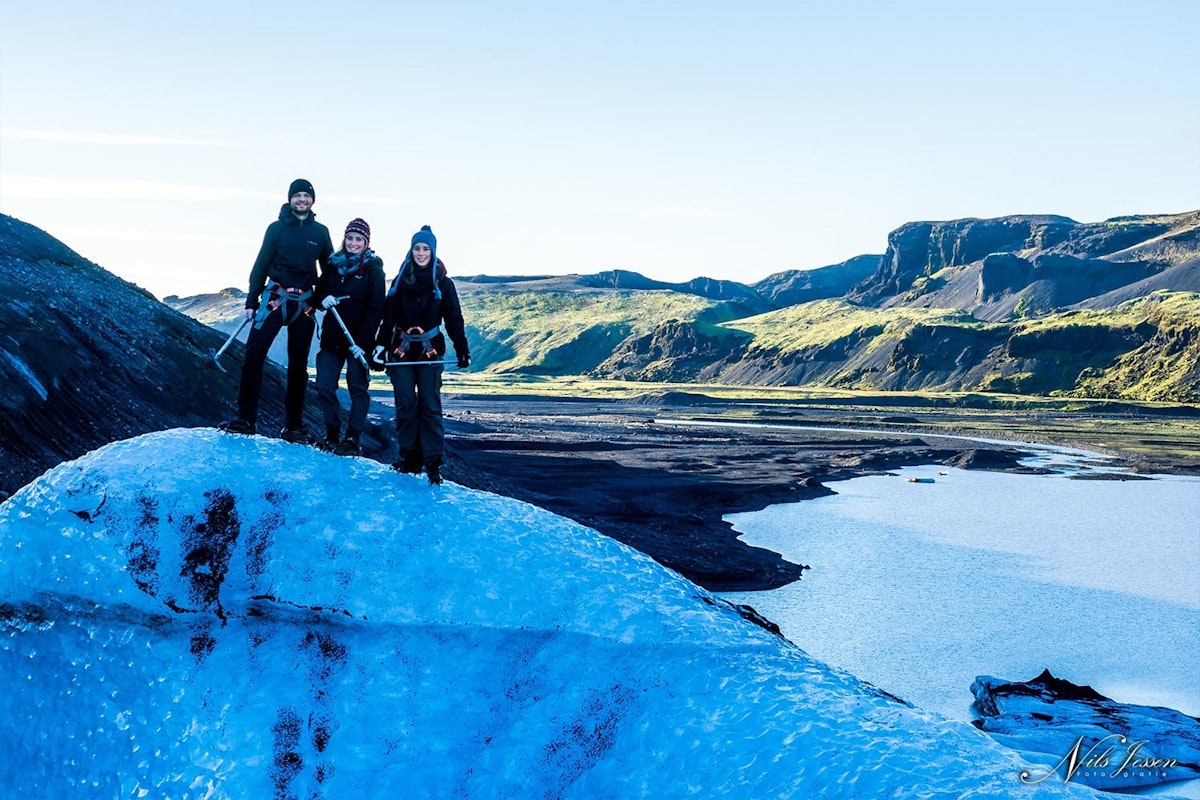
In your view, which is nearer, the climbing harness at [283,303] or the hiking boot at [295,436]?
the hiking boot at [295,436]

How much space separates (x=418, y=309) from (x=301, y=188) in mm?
1792

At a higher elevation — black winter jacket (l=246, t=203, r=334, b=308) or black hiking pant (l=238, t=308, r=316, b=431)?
black winter jacket (l=246, t=203, r=334, b=308)

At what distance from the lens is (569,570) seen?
8.09 m

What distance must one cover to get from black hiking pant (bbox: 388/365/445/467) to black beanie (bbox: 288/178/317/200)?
2091 millimetres

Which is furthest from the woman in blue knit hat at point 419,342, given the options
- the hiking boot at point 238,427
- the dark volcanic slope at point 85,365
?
the dark volcanic slope at point 85,365

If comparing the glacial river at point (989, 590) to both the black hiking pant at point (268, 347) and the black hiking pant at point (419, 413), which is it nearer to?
the black hiking pant at point (419, 413)

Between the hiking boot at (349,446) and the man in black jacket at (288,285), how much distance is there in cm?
43

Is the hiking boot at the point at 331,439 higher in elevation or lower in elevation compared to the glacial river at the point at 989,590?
higher

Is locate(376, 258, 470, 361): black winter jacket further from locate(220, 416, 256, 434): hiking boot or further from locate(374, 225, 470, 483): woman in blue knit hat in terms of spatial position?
locate(220, 416, 256, 434): hiking boot

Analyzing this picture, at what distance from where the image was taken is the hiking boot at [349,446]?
1002cm

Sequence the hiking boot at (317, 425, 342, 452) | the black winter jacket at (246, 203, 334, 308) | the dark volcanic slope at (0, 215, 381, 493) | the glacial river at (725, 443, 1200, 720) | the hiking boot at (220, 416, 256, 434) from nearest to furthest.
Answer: the hiking boot at (220, 416, 256, 434)
the hiking boot at (317, 425, 342, 452)
the black winter jacket at (246, 203, 334, 308)
the glacial river at (725, 443, 1200, 720)
the dark volcanic slope at (0, 215, 381, 493)

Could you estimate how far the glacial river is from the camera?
24.2 metres

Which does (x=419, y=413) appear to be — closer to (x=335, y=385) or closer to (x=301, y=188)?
(x=335, y=385)

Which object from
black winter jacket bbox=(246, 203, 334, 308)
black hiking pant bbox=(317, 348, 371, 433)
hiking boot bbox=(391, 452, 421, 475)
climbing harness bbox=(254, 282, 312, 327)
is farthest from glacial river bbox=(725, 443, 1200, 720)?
black winter jacket bbox=(246, 203, 334, 308)
